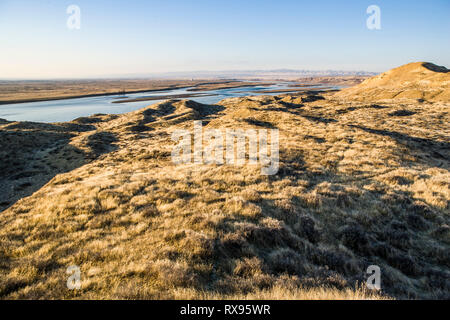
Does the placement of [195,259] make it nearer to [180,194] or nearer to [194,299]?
[194,299]

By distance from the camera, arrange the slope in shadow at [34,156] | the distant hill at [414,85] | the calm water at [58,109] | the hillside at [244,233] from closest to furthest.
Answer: the hillside at [244,233], the slope in shadow at [34,156], the distant hill at [414,85], the calm water at [58,109]

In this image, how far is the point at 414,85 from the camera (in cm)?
5631

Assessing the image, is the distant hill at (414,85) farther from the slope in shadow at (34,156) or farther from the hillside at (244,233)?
the slope in shadow at (34,156)

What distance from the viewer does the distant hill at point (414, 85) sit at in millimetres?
46219

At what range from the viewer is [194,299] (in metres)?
3.90

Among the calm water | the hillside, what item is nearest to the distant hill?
the hillside

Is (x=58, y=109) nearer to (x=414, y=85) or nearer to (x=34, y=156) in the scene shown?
(x=34, y=156)

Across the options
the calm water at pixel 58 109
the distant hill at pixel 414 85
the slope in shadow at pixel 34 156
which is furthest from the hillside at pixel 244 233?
the calm water at pixel 58 109

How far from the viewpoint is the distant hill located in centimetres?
4622

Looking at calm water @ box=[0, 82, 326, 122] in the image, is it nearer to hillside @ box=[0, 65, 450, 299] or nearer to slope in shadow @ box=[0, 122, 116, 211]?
slope in shadow @ box=[0, 122, 116, 211]

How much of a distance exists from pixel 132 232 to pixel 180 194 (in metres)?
3.43
